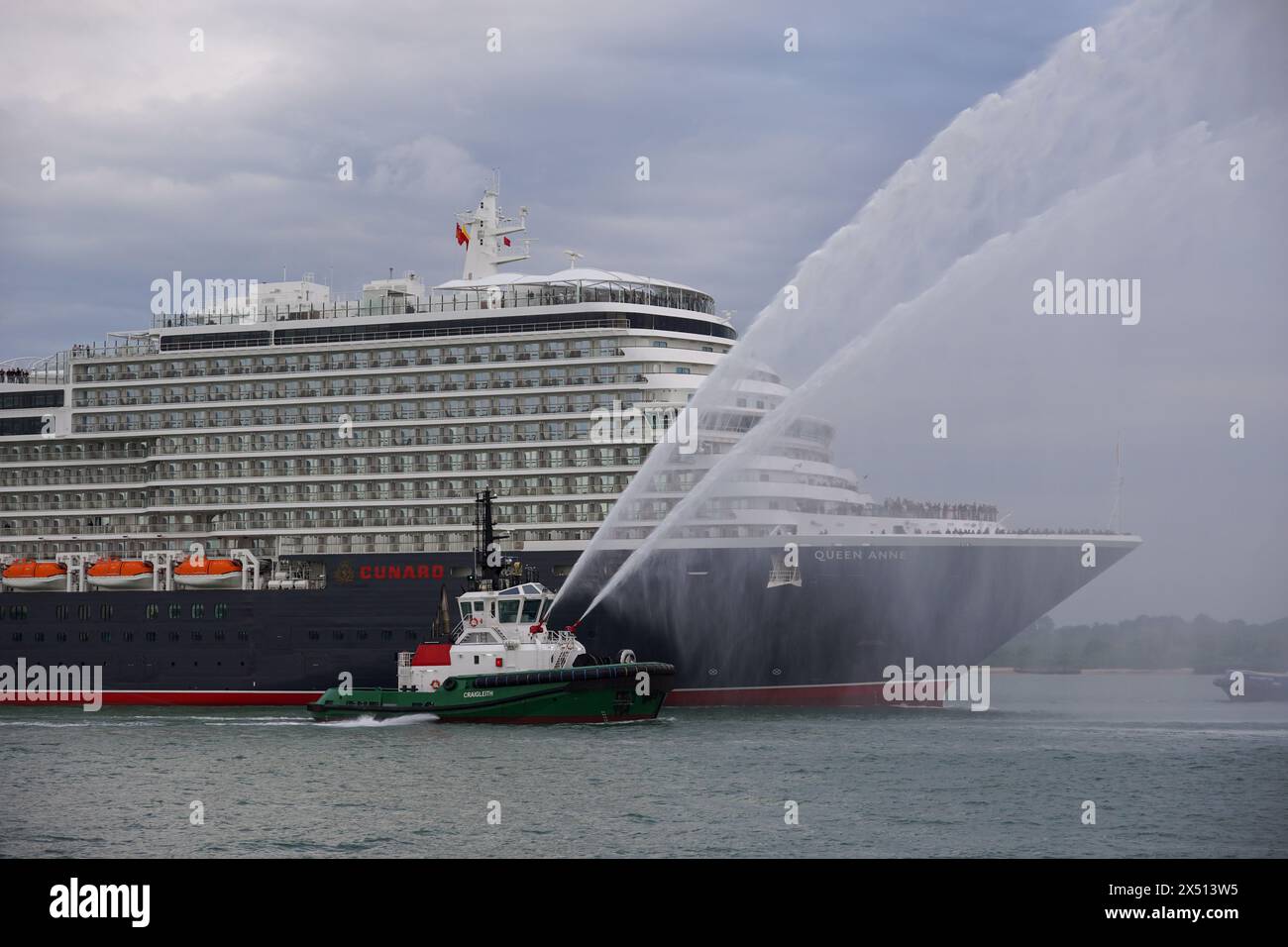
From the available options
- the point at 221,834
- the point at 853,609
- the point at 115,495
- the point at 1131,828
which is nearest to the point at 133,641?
the point at 115,495

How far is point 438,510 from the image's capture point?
165 ft

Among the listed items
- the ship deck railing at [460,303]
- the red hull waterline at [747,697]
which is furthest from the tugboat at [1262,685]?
the ship deck railing at [460,303]

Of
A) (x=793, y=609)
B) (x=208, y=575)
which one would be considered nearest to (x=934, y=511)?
(x=793, y=609)

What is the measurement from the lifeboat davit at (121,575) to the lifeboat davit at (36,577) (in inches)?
71.6

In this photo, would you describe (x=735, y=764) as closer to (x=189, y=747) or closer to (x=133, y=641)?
(x=189, y=747)

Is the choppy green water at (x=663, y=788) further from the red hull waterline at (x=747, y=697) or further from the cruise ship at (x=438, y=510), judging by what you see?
the cruise ship at (x=438, y=510)

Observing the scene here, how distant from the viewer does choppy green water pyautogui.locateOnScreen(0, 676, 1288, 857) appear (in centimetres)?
2372

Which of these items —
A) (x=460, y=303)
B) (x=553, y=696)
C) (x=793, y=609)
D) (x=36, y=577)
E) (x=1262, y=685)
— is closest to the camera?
(x=553, y=696)

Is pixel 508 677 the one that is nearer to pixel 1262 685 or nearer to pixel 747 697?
pixel 747 697

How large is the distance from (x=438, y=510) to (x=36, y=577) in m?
15.8

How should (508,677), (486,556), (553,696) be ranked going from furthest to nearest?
(486,556)
(508,677)
(553,696)

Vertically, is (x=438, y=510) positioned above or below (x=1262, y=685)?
above

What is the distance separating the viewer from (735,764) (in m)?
31.4

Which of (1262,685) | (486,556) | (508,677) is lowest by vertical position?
(1262,685)
